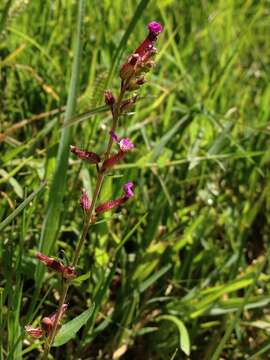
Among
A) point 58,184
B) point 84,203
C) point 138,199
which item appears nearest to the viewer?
point 84,203

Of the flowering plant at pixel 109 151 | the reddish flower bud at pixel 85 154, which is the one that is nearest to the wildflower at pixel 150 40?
the flowering plant at pixel 109 151

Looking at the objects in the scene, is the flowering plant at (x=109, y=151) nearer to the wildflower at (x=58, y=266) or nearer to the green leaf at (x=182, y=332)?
the wildflower at (x=58, y=266)

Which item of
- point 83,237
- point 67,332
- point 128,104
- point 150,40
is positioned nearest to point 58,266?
point 83,237

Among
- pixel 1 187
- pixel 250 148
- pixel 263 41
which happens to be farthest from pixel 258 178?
pixel 263 41

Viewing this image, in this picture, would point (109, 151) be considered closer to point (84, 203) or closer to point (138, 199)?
point (84, 203)

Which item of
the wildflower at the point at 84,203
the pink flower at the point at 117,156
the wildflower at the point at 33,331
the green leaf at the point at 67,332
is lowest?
the green leaf at the point at 67,332

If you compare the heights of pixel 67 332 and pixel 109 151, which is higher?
pixel 109 151

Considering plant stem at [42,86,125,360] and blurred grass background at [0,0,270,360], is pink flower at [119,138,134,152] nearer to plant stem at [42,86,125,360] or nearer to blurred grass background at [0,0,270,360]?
plant stem at [42,86,125,360]
